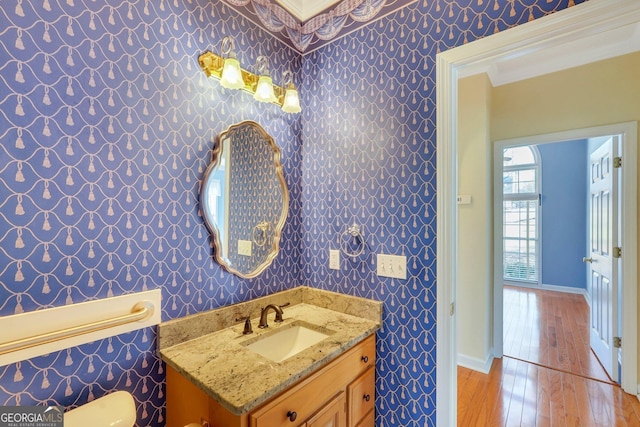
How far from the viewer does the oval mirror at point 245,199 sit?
135 centimetres

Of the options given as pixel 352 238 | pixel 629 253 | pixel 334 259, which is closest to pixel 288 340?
pixel 334 259

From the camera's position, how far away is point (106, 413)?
0.91 m

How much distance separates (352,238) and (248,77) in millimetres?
1047

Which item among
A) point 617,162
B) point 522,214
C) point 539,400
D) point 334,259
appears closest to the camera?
point 334,259

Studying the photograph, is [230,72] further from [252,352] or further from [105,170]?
[252,352]

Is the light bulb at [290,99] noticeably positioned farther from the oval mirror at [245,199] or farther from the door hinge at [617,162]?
the door hinge at [617,162]

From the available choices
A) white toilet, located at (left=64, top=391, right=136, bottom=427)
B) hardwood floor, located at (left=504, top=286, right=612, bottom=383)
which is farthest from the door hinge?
white toilet, located at (left=64, top=391, right=136, bottom=427)

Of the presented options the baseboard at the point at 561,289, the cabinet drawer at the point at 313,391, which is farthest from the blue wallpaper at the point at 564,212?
the cabinet drawer at the point at 313,391

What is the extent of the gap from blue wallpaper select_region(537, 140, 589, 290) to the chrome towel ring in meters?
5.26

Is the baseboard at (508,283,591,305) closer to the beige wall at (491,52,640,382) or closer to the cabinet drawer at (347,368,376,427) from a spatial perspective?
the beige wall at (491,52,640,382)

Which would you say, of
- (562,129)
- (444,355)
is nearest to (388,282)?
(444,355)

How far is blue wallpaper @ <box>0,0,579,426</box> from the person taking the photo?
89 centimetres

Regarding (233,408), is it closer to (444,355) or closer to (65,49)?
(444,355)

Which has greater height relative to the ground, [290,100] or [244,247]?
[290,100]
